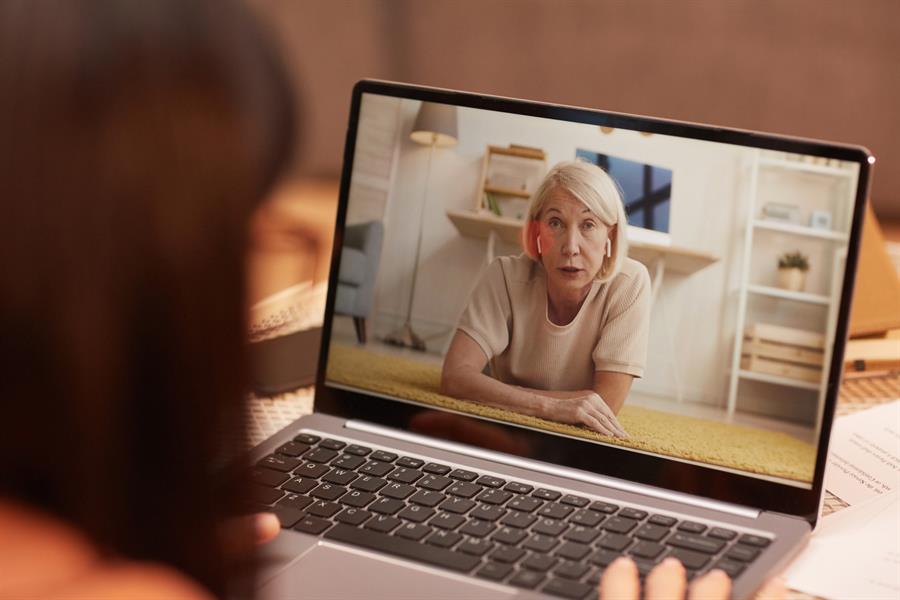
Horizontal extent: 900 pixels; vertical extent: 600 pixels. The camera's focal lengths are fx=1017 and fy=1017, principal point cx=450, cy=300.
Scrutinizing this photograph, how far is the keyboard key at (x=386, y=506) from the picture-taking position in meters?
0.72

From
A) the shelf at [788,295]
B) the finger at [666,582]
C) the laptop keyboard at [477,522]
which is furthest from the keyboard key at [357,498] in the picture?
the shelf at [788,295]

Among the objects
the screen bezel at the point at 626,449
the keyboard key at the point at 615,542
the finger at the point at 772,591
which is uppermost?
the screen bezel at the point at 626,449

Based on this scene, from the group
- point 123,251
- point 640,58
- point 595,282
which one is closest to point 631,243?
point 595,282

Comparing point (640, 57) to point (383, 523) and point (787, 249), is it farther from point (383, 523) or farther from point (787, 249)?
point (383, 523)

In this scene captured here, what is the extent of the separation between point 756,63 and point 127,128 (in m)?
2.31

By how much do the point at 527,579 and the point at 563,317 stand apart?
0.76 ft

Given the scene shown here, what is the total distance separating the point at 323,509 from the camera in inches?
28.5

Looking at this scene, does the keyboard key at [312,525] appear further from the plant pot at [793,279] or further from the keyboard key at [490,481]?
the plant pot at [793,279]

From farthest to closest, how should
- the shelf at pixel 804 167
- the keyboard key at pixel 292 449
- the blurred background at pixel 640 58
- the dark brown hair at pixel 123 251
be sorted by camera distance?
the blurred background at pixel 640 58 → the keyboard key at pixel 292 449 → the shelf at pixel 804 167 → the dark brown hair at pixel 123 251

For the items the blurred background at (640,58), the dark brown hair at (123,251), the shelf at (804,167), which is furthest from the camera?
the blurred background at (640,58)

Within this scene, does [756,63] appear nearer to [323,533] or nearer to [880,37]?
[880,37]

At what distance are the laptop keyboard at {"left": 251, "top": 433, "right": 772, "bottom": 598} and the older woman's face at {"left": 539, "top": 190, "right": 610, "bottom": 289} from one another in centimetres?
17

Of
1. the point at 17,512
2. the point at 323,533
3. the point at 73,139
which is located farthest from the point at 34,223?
the point at 323,533

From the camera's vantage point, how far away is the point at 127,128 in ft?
1.31
